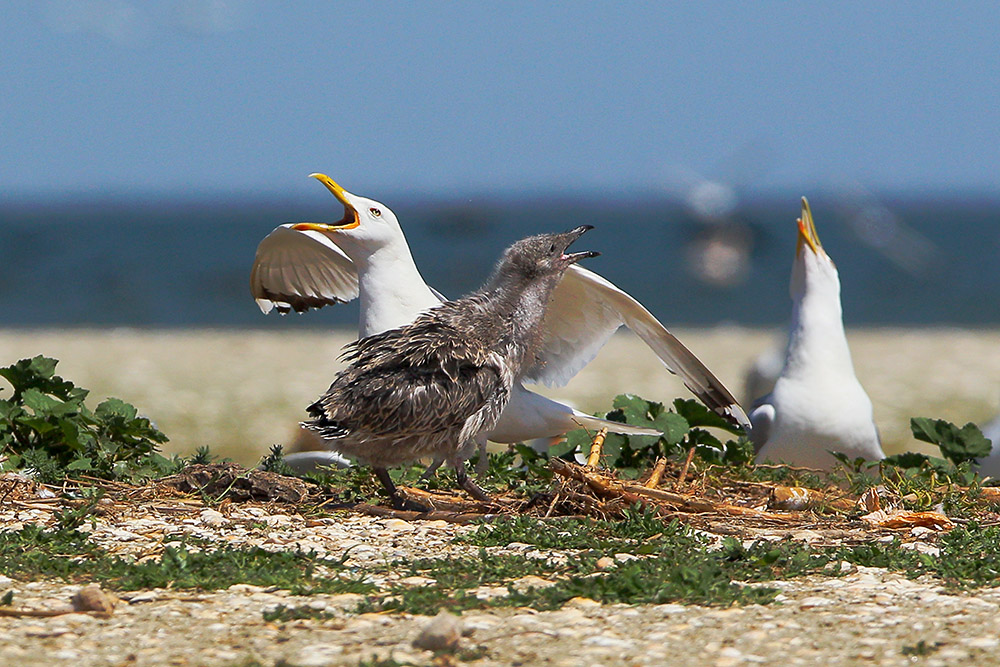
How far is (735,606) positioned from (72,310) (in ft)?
116

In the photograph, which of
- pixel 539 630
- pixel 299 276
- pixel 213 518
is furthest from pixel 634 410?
pixel 539 630

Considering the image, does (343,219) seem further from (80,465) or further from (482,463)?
(80,465)

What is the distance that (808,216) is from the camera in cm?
761

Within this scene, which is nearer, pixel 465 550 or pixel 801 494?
pixel 465 550

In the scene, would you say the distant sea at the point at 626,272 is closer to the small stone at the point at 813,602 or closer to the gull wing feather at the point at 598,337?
the gull wing feather at the point at 598,337

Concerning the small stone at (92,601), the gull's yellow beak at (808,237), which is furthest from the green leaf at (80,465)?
the gull's yellow beak at (808,237)

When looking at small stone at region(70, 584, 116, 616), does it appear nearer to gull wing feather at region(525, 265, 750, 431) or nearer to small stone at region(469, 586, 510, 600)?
small stone at region(469, 586, 510, 600)

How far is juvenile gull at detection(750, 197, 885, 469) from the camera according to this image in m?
6.57

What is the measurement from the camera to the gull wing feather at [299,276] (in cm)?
689

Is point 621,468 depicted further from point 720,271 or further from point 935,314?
point 720,271

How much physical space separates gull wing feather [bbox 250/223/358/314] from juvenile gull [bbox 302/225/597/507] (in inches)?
69.2

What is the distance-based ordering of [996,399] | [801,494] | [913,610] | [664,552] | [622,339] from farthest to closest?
[622,339] < [996,399] < [801,494] < [664,552] < [913,610]

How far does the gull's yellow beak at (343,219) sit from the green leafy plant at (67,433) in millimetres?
1200

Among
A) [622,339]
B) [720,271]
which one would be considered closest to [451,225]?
[720,271]
